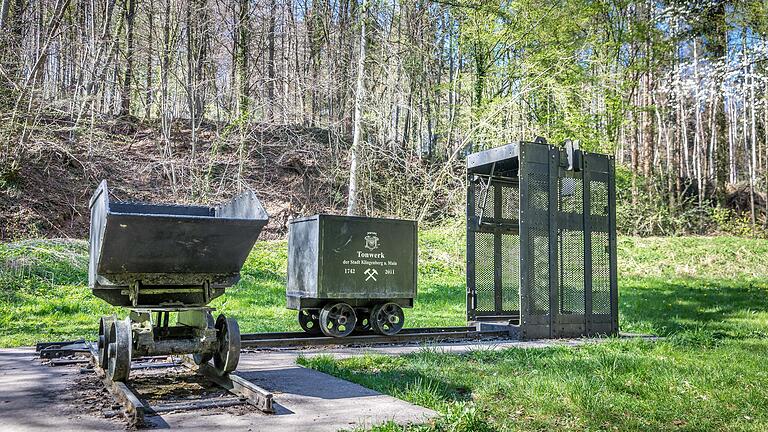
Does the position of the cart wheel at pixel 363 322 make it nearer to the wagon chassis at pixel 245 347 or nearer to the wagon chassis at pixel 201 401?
the wagon chassis at pixel 245 347

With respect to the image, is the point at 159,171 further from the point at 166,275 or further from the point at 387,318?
the point at 166,275

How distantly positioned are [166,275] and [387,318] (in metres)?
4.58

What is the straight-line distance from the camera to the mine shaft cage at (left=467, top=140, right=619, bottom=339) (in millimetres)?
10055

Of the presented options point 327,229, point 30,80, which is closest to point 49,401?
point 327,229

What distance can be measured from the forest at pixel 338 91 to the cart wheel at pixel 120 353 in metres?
13.2

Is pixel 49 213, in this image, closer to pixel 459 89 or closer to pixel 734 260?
pixel 459 89

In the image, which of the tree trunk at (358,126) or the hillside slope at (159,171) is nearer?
the tree trunk at (358,126)

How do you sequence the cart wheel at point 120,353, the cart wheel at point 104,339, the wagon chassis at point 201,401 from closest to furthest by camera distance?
the wagon chassis at point 201,401, the cart wheel at point 120,353, the cart wheel at point 104,339

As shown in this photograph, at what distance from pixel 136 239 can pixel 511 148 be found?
20.5 ft

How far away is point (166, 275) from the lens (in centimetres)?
629

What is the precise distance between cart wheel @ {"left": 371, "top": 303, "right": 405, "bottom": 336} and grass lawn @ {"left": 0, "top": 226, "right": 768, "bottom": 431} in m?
1.94

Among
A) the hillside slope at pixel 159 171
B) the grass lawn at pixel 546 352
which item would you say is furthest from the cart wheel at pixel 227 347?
the hillside slope at pixel 159 171

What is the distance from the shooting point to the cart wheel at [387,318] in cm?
1004

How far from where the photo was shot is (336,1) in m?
29.9
